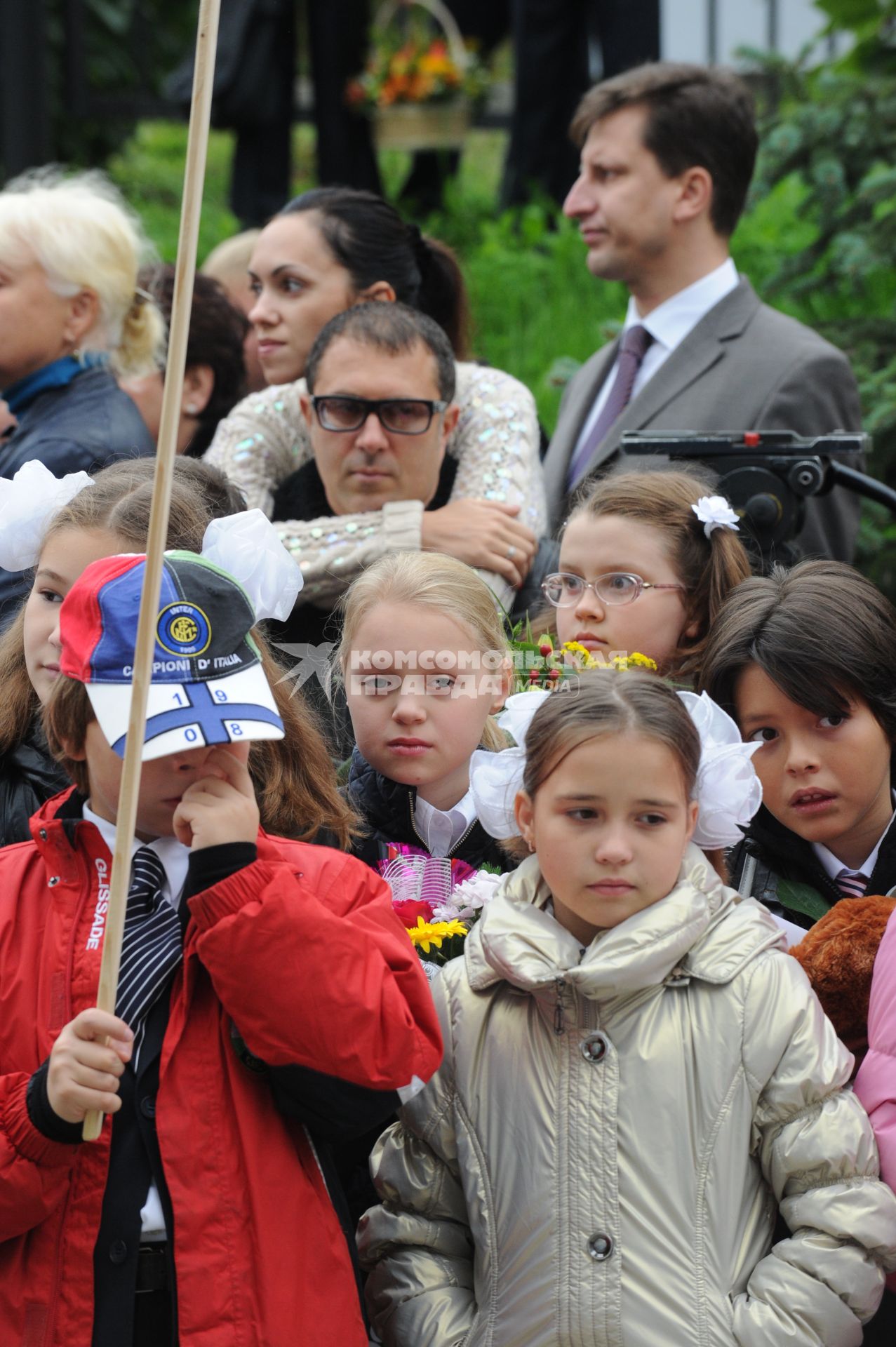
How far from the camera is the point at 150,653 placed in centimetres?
175

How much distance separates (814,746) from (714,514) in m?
0.65

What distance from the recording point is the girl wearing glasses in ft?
10.2

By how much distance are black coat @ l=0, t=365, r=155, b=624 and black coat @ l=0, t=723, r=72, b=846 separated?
3.14ft

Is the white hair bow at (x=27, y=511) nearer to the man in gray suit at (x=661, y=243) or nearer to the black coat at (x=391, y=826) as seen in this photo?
the black coat at (x=391, y=826)

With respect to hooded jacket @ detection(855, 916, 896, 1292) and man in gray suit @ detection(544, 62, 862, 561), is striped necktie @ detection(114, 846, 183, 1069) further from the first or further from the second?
man in gray suit @ detection(544, 62, 862, 561)

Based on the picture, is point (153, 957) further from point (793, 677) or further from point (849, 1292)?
point (793, 677)

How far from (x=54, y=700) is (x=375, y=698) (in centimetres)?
69

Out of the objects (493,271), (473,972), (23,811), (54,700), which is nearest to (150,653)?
(54,700)

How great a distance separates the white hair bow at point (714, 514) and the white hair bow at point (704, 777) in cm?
82

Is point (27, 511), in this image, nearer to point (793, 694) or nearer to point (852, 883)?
point (793, 694)

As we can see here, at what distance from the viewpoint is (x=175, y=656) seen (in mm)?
1960

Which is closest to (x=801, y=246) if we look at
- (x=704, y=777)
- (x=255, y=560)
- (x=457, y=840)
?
(x=457, y=840)

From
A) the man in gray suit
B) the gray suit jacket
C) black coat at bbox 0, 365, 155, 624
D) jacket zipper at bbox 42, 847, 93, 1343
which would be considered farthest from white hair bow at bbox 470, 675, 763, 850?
the man in gray suit

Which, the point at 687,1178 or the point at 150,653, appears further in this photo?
the point at 687,1178
